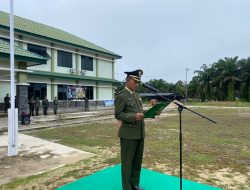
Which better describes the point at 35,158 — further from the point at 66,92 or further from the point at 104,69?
the point at 104,69

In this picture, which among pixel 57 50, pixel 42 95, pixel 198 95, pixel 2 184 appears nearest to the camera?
pixel 2 184

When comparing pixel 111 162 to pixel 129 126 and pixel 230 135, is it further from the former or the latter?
pixel 230 135

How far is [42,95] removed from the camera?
75.5 ft

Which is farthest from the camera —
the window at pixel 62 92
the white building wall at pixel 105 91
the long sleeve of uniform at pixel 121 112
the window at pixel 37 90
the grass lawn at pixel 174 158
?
the white building wall at pixel 105 91

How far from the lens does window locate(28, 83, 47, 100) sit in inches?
862

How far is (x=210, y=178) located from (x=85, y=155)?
11.0ft

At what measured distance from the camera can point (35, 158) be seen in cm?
683

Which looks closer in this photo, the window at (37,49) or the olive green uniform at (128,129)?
the olive green uniform at (128,129)

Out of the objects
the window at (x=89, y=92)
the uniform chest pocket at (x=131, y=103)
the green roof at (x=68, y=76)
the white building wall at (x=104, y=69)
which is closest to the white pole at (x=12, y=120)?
the uniform chest pocket at (x=131, y=103)

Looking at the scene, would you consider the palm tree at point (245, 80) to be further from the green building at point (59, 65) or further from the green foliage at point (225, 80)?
the green building at point (59, 65)

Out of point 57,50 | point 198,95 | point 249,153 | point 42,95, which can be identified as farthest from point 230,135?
point 198,95

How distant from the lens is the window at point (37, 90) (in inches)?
862

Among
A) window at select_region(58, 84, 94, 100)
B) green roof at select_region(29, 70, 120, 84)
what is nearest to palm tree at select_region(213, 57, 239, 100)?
green roof at select_region(29, 70, 120, 84)

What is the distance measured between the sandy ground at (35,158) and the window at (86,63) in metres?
19.8
